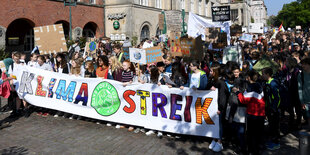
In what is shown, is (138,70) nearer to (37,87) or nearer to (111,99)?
(111,99)

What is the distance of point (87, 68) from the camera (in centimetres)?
775

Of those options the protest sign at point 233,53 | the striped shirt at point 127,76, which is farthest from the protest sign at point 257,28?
the striped shirt at point 127,76

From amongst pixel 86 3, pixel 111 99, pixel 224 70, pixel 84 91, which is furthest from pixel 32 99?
pixel 86 3

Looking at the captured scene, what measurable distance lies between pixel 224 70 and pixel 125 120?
9.08 feet

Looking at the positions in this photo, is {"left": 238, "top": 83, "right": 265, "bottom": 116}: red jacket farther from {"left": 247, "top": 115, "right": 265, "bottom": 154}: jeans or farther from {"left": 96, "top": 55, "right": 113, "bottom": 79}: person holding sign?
{"left": 96, "top": 55, "right": 113, "bottom": 79}: person holding sign

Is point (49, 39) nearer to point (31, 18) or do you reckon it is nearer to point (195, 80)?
point (195, 80)

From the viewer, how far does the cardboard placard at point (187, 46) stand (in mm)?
7815

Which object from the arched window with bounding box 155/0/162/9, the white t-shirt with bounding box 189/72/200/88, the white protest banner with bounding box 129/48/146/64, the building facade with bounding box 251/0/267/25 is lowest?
the white t-shirt with bounding box 189/72/200/88

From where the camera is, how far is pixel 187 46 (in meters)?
7.94

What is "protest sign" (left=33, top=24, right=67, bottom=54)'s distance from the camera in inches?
369

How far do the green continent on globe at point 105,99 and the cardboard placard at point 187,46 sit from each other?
2482mm

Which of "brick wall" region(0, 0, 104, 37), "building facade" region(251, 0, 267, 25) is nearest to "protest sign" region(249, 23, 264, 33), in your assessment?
"brick wall" region(0, 0, 104, 37)

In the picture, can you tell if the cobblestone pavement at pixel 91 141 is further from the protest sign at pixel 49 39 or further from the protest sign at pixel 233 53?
the protest sign at pixel 233 53

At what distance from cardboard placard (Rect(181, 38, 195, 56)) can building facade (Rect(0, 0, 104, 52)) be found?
14.3 meters
